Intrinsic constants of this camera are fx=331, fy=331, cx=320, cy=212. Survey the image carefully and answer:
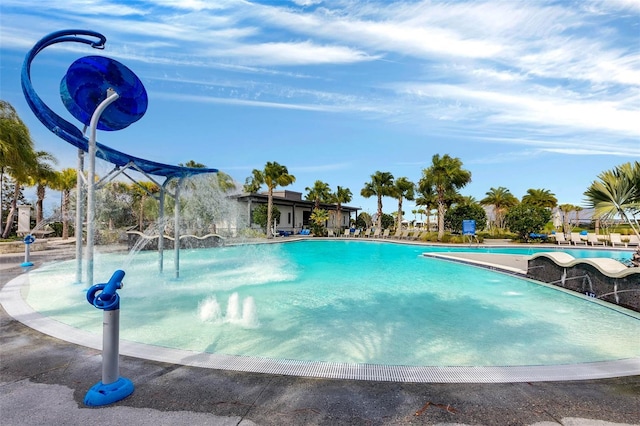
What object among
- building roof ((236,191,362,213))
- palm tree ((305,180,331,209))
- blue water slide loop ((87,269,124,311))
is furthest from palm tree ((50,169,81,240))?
blue water slide loop ((87,269,124,311))

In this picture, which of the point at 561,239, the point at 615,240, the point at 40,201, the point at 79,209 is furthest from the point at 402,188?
the point at 79,209

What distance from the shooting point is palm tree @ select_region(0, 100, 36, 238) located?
711 inches

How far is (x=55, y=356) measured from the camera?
4.26 meters

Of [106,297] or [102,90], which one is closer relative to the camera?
[106,297]

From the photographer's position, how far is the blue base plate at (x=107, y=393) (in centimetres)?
315

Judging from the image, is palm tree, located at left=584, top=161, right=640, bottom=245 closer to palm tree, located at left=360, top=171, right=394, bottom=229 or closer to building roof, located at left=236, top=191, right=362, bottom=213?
building roof, located at left=236, top=191, right=362, bottom=213

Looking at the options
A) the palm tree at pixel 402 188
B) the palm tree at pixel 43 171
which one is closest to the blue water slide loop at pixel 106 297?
the palm tree at pixel 43 171

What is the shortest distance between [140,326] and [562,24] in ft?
45.4

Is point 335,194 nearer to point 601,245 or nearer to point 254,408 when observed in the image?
point 601,245

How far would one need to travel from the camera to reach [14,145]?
18547 mm

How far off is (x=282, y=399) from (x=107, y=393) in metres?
1.69

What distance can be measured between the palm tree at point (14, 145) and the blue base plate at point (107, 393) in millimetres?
21242

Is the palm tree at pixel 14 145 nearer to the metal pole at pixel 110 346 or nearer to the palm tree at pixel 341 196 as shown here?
the metal pole at pixel 110 346

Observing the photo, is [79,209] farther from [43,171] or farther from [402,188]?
[402,188]
